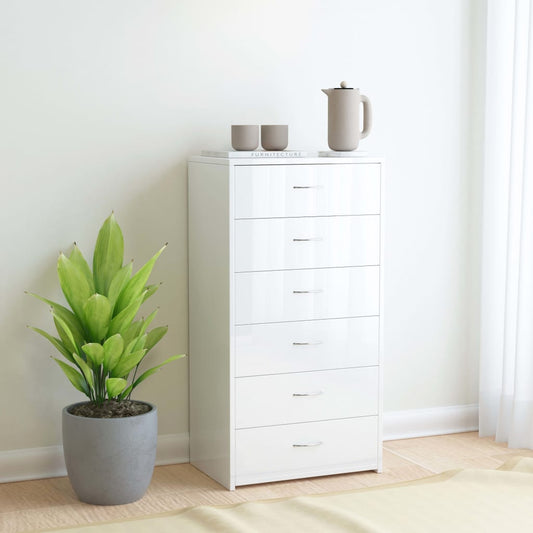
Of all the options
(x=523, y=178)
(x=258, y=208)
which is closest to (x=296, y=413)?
(x=258, y=208)

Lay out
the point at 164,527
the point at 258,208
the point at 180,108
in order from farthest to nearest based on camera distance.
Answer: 1. the point at 180,108
2. the point at 258,208
3. the point at 164,527

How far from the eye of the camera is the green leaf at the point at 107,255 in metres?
3.05

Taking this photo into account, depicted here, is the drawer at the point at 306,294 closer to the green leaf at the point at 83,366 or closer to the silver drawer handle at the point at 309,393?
the silver drawer handle at the point at 309,393

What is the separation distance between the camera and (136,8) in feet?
10.4

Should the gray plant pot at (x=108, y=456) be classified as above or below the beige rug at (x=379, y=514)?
below

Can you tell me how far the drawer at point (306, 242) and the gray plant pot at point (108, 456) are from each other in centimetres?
64

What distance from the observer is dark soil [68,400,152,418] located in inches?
117

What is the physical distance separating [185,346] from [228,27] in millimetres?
1181

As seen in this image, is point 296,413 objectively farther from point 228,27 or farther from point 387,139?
point 228,27

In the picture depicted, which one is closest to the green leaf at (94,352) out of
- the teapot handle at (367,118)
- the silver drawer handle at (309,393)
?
the silver drawer handle at (309,393)

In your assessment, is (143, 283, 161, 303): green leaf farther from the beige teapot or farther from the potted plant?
the beige teapot

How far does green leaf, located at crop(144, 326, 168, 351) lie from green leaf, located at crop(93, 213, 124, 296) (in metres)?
0.23

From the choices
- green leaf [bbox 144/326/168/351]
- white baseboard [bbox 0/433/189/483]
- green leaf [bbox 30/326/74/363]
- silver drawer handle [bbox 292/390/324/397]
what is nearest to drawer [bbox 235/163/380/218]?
green leaf [bbox 144/326/168/351]

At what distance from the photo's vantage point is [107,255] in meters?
3.05
